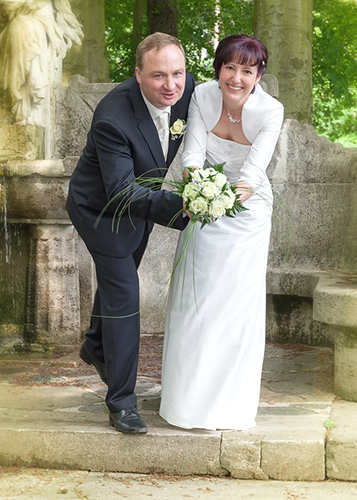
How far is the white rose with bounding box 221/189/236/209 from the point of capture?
2695mm

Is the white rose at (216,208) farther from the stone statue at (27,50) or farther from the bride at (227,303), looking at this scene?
the stone statue at (27,50)

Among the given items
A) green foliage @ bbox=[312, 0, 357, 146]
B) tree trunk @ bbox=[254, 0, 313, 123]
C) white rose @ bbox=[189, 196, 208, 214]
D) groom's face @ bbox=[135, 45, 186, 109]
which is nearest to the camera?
white rose @ bbox=[189, 196, 208, 214]

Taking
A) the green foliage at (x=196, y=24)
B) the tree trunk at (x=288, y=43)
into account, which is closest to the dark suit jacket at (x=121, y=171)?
the tree trunk at (x=288, y=43)

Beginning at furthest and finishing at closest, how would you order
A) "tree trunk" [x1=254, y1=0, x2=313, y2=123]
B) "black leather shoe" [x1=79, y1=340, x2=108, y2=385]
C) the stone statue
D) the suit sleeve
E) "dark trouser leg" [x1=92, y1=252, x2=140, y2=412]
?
"tree trunk" [x1=254, y1=0, x2=313, y2=123] < the stone statue < "black leather shoe" [x1=79, y1=340, x2=108, y2=385] < "dark trouser leg" [x1=92, y1=252, x2=140, y2=412] < the suit sleeve

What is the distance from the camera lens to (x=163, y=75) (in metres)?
2.93

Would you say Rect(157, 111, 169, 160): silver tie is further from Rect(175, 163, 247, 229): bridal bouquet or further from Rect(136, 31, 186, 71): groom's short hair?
Rect(175, 163, 247, 229): bridal bouquet

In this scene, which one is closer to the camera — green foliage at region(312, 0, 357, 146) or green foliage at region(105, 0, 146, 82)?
green foliage at region(312, 0, 357, 146)

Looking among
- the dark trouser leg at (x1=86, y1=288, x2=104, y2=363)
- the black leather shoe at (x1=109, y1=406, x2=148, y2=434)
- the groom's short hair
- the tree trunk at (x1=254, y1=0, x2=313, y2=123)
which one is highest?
the tree trunk at (x1=254, y1=0, x2=313, y2=123)

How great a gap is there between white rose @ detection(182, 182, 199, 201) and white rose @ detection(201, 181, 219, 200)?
34 millimetres

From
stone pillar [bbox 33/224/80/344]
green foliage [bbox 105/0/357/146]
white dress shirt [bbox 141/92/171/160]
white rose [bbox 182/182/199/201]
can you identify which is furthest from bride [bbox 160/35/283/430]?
green foliage [bbox 105/0/357/146]

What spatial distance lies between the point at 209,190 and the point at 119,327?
90 cm

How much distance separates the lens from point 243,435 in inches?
120

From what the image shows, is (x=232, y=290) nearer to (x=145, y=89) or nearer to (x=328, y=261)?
(x=145, y=89)

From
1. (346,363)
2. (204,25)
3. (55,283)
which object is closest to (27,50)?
(55,283)
